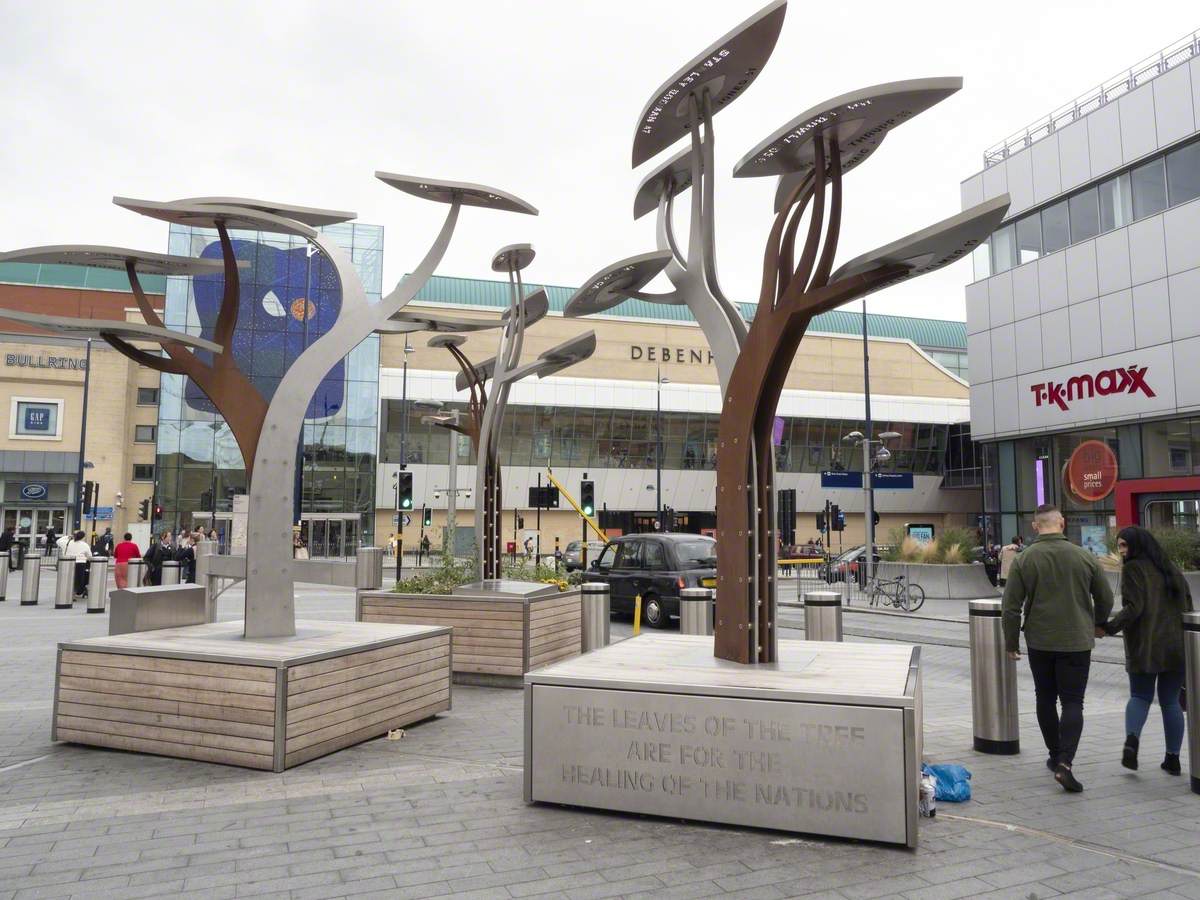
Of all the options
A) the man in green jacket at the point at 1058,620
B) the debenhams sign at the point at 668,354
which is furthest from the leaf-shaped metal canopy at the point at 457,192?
the debenhams sign at the point at 668,354

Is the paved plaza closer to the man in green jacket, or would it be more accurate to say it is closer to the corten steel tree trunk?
the man in green jacket

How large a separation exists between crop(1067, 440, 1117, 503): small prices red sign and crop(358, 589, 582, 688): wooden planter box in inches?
912

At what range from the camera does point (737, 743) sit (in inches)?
189

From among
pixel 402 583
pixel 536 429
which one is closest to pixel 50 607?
pixel 402 583

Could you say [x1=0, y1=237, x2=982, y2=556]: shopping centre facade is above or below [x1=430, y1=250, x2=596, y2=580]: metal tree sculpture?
above

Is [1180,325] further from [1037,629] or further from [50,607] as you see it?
[50,607]

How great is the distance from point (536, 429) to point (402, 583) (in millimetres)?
42142

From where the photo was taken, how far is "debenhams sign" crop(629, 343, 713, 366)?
197ft

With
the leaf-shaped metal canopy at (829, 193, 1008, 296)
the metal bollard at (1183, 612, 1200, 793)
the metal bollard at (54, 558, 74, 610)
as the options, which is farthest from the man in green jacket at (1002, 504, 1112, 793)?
the metal bollard at (54, 558, 74, 610)

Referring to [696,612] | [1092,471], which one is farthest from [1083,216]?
[696,612]

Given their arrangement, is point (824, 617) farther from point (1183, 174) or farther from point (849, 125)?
point (1183, 174)

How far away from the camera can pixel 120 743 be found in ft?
21.4

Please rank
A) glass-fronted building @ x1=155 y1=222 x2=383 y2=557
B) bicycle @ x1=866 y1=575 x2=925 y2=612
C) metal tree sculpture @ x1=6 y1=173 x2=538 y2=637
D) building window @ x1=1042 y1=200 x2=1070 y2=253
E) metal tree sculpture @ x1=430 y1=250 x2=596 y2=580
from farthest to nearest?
glass-fronted building @ x1=155 y1=222 x2=383 y2=557
building window @ x1=1042 y1=200 x2=1070 y2=253
bicycle @ x1=866 y1=575 x2=925 y2=612
metal tree sculpture @ x1=430 y1=250 x2=596 y2=580
metal tree sculpture @ x1=6 y1=173 x2=538 y2=637

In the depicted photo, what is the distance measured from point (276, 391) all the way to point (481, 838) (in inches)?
165
